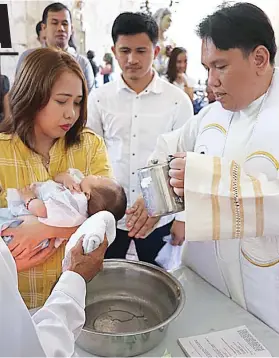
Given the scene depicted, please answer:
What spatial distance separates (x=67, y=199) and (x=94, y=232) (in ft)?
1.05

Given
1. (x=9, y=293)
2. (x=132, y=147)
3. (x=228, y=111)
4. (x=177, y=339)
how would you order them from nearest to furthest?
1. (x=9, y=293)
2. (x=177, y=339)
3. (x=228, y=111)
4. (x=132, y=147)

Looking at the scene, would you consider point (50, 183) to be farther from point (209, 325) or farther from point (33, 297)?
point (209, 325)

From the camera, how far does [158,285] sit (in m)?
1.25

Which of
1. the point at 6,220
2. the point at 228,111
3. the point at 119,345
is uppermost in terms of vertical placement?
the point at 228,111

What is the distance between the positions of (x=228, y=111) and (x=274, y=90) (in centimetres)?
17

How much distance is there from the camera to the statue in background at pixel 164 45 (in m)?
4.35

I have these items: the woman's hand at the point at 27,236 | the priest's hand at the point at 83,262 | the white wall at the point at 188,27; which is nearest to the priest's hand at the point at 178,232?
the woman's hand at the point at 27,236

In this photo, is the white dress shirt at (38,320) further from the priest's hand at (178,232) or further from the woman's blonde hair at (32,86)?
the priest's hand at (178,232)

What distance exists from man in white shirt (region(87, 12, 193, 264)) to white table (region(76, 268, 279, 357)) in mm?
872

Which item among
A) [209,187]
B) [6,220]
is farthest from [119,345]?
[6,220]

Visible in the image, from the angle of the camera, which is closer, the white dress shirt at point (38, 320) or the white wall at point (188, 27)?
the white dress shirt at point (38, 320)

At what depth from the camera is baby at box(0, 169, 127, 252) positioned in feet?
4.26

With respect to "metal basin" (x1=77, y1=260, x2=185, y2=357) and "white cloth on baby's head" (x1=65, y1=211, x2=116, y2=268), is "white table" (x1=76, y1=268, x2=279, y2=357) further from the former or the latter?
"white cloth on baby's head" (x1=65, y1=211, x2=116, y2=268)

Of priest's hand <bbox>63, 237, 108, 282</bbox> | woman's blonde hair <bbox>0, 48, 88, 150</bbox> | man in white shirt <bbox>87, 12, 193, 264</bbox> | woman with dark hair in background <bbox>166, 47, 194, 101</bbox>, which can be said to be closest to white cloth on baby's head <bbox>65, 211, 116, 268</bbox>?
priest's hand <bbox>63, 237, 108, 282</bbox>
